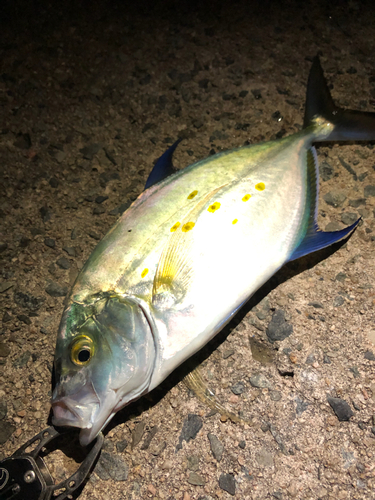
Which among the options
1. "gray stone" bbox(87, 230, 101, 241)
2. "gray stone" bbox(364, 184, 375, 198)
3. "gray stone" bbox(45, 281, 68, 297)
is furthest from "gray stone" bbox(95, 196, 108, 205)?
"gray stone" bbox(364, 184, 375, 198)

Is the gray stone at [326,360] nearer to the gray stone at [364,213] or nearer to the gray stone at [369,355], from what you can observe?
the gray stone at [369,355]

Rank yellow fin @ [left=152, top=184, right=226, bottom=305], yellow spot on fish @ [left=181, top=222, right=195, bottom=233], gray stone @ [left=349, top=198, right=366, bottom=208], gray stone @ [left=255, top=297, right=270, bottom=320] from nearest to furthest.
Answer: yellow fin @ [left=152, top=184, right=226, bottom=305], yellow spot on fish @ [left=181, top=222, right=195, bottom=233], gray stone @ [left=255, top=297, right=270, bottom=320], gray stone @ [left=349, top=198, right=366, bottom=208]

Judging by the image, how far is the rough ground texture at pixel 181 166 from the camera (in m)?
1.50

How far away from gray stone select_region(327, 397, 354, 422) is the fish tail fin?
1297 mm

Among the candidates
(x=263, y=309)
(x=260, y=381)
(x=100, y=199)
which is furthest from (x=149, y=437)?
(x=100, y=199)

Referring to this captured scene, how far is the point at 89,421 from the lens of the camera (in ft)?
4.07

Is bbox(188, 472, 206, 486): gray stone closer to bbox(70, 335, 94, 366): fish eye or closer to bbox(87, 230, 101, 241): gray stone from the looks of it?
bbox(70, 335, 94, 366): fish eye

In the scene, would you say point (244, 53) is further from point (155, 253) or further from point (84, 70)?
point (155, 253)

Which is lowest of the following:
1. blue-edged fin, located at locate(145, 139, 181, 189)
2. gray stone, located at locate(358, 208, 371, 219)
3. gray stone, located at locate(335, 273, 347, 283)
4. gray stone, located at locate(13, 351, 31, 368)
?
gray stone, located at locate(335, 273, 347, 283)

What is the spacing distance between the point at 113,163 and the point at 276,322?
4.13ft

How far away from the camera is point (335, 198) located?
1.98m

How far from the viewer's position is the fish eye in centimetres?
128

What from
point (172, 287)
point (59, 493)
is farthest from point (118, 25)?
point (59, 493)

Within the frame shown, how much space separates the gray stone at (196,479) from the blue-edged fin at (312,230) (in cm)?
99
